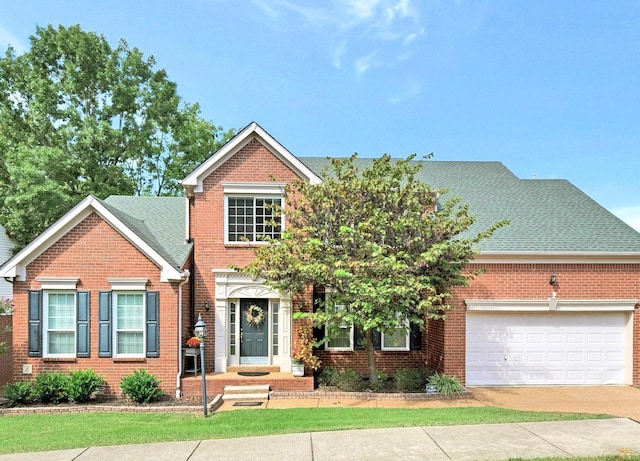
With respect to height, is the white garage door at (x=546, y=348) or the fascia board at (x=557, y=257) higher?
the fascia board at (x=557, y=257)

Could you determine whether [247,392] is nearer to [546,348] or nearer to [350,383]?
[350,383]

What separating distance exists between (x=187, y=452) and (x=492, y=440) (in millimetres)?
5301

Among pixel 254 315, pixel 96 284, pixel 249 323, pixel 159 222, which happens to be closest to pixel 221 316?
pixel 249 323

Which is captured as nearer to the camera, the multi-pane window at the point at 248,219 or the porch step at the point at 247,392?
the porch step at the point at 247,392

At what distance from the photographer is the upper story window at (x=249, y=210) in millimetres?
13266

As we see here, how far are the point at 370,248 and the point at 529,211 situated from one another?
7.57 metres

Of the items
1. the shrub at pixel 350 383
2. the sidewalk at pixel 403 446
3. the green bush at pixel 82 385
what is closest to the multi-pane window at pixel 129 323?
the green bush at pixel 82 385

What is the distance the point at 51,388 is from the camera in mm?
10914

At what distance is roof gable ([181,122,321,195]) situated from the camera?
1315cm

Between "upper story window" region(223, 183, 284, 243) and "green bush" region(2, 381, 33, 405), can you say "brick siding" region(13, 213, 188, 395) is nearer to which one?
"green bush" region(2, 381, 33, 405)

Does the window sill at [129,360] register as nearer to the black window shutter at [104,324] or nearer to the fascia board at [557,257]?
the black window shutter at [104,324]

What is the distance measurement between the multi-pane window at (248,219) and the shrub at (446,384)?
20.8 ft

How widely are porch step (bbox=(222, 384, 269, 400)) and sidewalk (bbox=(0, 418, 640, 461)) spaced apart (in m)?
3.98

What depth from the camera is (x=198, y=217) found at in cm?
1326
